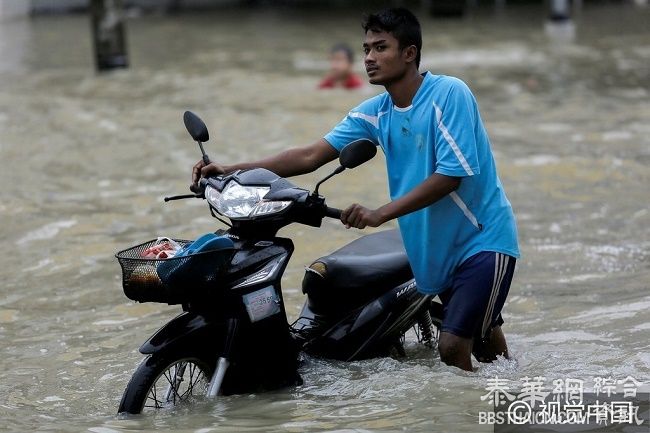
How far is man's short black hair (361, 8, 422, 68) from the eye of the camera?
191 inches

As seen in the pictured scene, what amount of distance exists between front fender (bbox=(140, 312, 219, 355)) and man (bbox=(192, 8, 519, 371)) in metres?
0.63

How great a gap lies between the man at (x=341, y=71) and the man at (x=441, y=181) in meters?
9.44

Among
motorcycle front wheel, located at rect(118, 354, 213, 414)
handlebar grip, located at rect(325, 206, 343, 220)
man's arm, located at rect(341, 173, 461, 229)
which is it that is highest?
man's arm, located at rect(341, 173, 461, 229)

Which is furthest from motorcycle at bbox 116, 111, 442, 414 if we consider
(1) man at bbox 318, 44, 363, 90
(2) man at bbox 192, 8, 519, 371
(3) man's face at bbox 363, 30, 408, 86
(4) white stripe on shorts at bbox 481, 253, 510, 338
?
(1) man at bbox 318, 44, 363, 90

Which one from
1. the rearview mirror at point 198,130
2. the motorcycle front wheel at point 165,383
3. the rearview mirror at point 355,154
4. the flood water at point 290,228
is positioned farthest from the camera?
the flood water at point 290,228

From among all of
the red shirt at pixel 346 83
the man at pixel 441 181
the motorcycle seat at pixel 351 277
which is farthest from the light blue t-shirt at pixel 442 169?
the red shirt at pixel 346 83

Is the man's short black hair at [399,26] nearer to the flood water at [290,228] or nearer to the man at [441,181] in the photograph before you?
the man at [441,181]

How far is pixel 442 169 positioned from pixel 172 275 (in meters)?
1.11

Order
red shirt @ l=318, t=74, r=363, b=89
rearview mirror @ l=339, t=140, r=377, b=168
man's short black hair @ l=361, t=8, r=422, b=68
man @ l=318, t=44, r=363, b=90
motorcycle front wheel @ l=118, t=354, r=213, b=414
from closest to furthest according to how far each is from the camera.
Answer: rearview mirror @ l=339, t=140, r=377, b=168, motorcycle front wheel @ l=118, t=354, r=213, b=414, man's short black hair @ l=361, t=8, r=422, b=68, man @ l=318, t=44, r=363, b=90, red shirt @ l=318, t=74, r=363, b=89

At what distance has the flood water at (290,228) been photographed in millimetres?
5172

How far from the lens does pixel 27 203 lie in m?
9.66

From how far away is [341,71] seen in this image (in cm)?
1468

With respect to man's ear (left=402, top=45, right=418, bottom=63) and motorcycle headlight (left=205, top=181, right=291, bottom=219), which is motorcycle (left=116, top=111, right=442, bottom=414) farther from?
man's ear (left=402, top=45, right=418, bottom=63)

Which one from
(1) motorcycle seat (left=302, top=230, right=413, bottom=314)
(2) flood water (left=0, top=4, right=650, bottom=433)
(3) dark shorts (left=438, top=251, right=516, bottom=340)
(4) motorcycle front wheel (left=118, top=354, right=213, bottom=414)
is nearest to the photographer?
(4) motorcycle front wheel (left=118, top=354, right=213, bottom=414)
